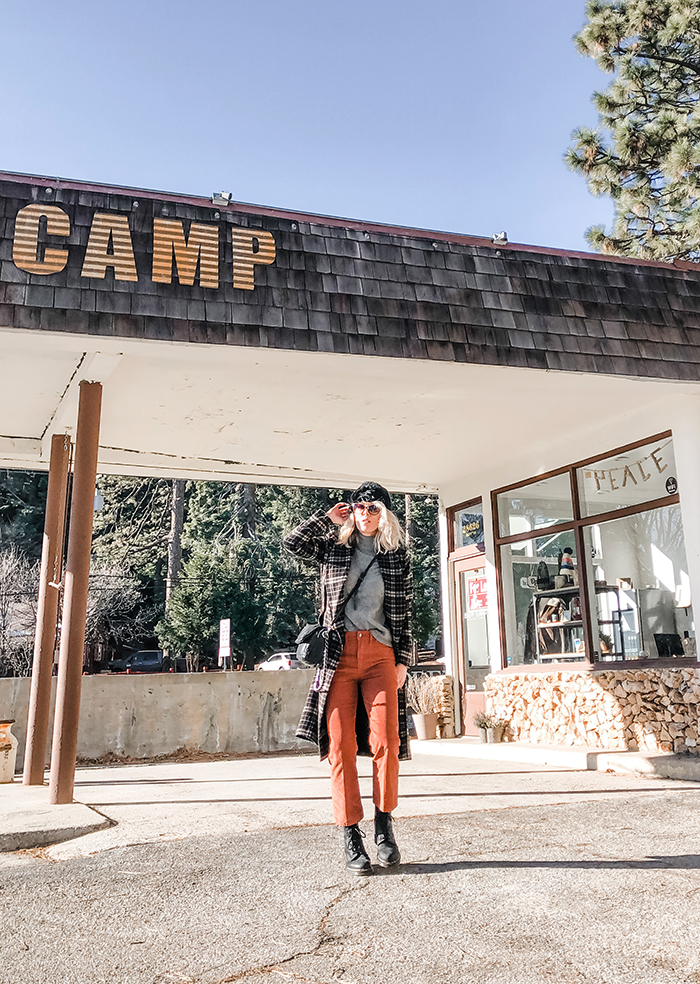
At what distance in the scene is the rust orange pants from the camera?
336 cm

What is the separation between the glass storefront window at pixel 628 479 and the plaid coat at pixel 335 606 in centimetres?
495

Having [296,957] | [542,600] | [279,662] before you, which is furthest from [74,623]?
[279,662]

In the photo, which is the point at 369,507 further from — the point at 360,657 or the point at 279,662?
the point at 279,662

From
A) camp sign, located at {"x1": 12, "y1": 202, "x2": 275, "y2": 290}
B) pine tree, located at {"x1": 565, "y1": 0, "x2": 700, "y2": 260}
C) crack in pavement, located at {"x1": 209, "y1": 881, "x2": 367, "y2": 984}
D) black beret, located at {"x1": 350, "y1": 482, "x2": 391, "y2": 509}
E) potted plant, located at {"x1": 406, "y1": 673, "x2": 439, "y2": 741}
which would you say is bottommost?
crack in pavement, located at {"x1": 209, "y1": 881, "x2": 367, "y2": 984}

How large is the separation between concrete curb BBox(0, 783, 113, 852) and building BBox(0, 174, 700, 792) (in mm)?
3112

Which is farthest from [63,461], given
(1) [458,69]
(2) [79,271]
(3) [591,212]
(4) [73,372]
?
(3) [591,212]

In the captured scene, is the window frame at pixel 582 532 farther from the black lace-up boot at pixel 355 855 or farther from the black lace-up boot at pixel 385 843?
the black lace-up boot at pixel 355 855

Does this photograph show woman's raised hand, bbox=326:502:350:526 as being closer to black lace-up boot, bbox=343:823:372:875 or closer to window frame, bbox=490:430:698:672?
black lace-up boot, bbox=343:823:372:875

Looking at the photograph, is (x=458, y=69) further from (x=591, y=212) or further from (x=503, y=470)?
(x=503, y=470)

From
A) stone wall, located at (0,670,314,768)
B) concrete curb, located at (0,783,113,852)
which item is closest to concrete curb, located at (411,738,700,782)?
stone wall, located at (0,670,314,768)

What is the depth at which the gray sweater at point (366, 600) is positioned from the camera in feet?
11.6

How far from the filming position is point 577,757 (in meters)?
7.30

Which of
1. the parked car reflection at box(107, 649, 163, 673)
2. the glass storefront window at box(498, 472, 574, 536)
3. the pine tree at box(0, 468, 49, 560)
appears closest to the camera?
the glass storefront window at box(498, 472, 574, 536)

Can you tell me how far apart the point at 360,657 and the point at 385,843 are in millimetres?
798
